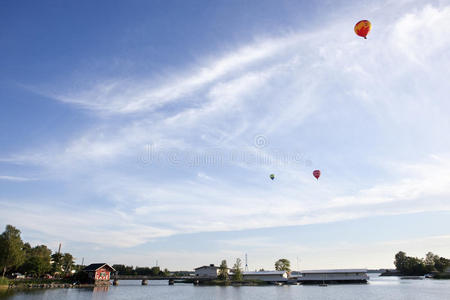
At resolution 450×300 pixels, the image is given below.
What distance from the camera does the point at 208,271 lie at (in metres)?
119

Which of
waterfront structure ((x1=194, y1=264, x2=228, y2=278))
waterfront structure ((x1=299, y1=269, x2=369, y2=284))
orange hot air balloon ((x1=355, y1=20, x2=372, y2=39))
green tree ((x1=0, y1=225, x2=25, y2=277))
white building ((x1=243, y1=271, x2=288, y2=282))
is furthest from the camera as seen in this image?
waterfront structure ((x1=194, y1=264, x2=228, y2=278))


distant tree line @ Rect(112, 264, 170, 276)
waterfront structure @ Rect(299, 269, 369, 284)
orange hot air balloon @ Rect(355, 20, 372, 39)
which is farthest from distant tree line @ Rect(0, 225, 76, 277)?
waterfront structure @ Rect(299, 269, 369, 284)

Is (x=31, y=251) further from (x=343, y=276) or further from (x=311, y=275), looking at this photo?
(x=343, y=276)

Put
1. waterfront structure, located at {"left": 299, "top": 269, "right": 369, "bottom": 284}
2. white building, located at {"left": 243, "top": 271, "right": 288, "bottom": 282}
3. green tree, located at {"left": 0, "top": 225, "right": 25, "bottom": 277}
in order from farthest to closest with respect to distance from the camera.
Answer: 1. white building, located at {"left": 243, "top": 271, "right": 288, "bottom": 282}
2. waterfront structure, located at {"left": 299, "top": 269, "right": 369, "bottom": 284}
3. green tree, located at {"left": 0, "top": 225, "right": 25, "bottom": 277}

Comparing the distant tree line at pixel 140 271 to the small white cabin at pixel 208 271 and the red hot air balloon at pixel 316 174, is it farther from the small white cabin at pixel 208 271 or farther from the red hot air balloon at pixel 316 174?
the red hot air balloon at pixel 316 174

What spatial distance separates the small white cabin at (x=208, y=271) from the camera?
118 meters

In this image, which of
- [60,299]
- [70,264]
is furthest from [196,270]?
[60,299]

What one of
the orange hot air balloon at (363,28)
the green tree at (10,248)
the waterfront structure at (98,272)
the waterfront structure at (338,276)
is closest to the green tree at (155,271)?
the waterfront structure at (98,272)

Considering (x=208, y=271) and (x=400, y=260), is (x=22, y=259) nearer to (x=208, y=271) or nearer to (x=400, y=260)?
(x=208, y=271)

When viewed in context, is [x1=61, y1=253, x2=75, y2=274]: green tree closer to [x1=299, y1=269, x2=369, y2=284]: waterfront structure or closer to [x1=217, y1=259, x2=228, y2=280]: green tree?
[x1=217, y1=259, x2=228, y2=280]: green tree

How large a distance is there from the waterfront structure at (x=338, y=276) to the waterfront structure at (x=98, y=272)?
232 ft

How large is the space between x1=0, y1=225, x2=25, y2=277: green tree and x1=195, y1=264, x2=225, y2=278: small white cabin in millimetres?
61500

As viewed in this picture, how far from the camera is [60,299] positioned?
174 ft

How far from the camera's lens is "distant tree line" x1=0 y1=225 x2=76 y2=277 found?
7525cm
